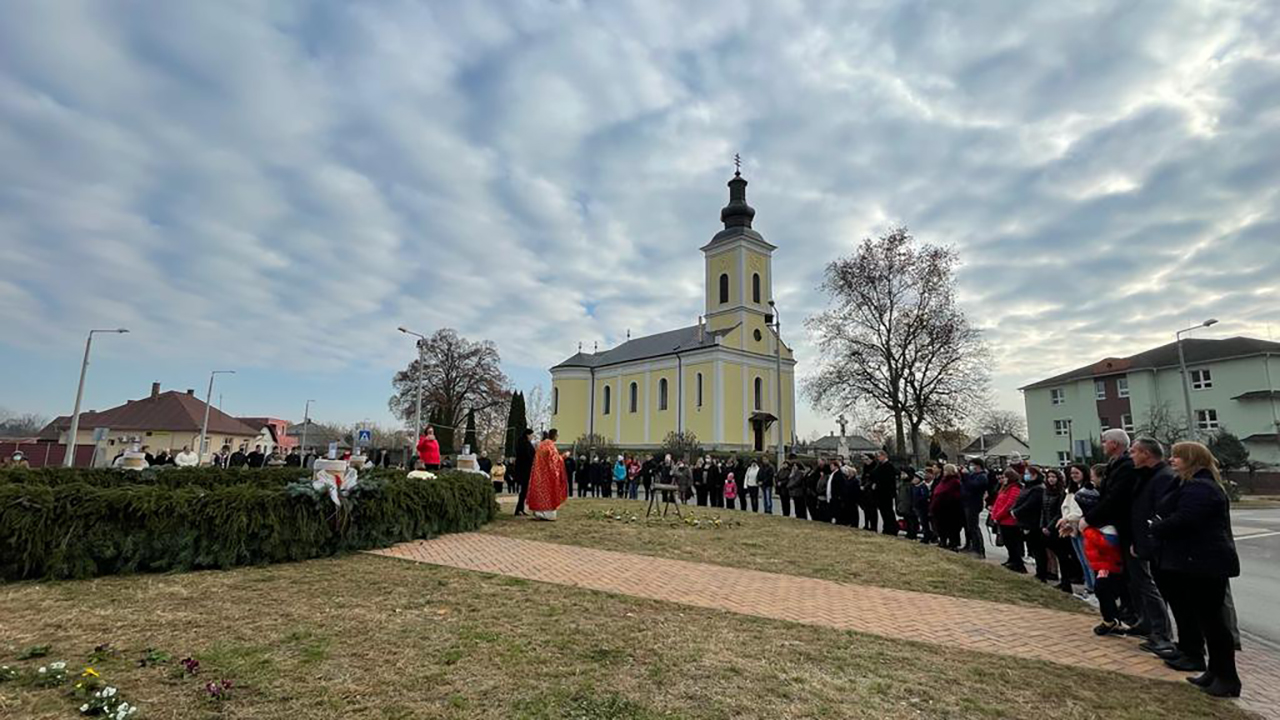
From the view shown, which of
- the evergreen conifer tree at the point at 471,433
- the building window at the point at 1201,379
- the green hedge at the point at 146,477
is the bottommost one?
the green hedge at the point at 146,477

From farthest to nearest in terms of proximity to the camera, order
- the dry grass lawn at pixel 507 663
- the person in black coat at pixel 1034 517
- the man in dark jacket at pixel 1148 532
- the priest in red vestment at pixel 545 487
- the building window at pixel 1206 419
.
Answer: the building window at pixel 1206 419 → the priest in red vestment at pixel 545 487 → the person in black coat at pixel 1034 517 → the man in dark jacket at pixel 1148 532 → the dry grass lawn at pixel 507 663

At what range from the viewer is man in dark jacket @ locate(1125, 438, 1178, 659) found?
504 centimetres

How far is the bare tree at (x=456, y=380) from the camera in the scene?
52.2 meters

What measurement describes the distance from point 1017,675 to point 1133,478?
2131 mm

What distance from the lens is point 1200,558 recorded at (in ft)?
14.7

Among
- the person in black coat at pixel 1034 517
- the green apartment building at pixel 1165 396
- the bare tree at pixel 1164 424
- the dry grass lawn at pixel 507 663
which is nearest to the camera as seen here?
the dry grass lawn at pixel 507 663

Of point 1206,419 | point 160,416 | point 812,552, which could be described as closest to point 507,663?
point 812,552

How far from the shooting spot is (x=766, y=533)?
39.3 feet

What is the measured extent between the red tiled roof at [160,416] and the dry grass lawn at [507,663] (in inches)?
2043

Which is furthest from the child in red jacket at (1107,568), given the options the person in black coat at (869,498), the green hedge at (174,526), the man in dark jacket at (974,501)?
the green hedge at (174,526)

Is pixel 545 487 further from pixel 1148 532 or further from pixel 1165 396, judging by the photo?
pixel 1165 396

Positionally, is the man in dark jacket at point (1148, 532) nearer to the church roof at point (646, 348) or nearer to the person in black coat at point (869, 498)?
the person in black coat at point (869, 498)

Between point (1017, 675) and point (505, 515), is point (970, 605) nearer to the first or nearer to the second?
point (1017, 675)

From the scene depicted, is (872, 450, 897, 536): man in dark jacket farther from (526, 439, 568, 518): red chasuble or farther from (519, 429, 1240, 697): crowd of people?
(526, 439, 568, 518): red chasuble
